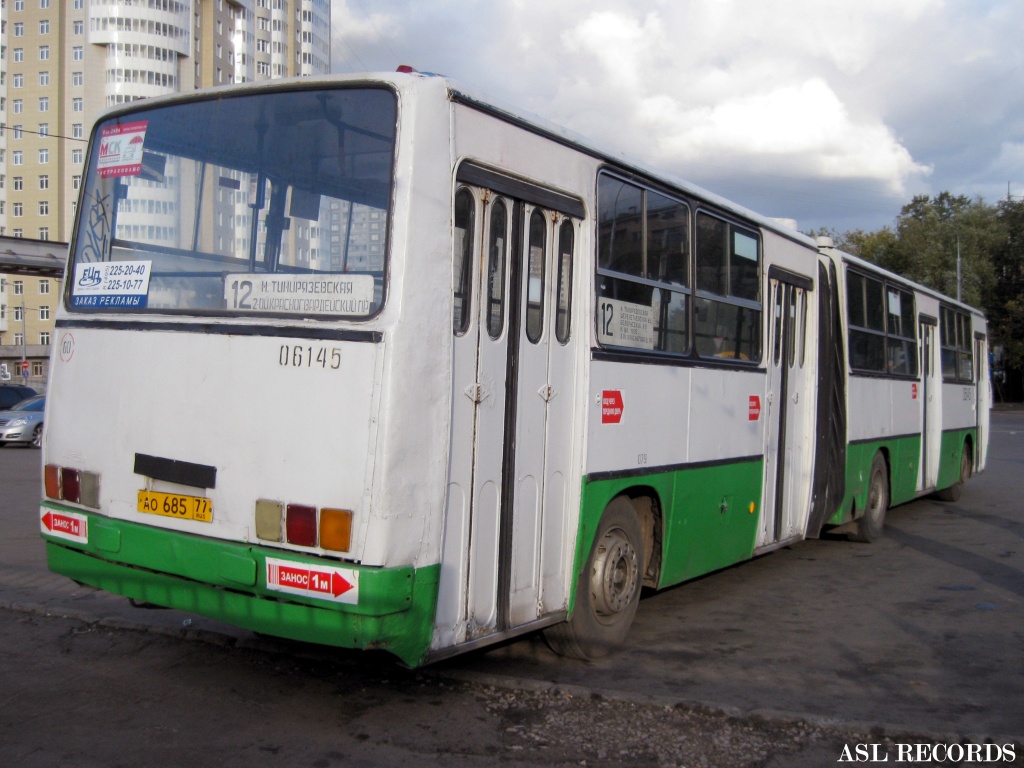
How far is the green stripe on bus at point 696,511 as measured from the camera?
6.39 meters

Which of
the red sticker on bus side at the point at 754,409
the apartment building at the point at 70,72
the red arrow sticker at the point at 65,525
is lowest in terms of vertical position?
the red arrow sticker at the point at 65,525

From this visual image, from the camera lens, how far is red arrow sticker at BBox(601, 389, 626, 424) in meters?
6.40

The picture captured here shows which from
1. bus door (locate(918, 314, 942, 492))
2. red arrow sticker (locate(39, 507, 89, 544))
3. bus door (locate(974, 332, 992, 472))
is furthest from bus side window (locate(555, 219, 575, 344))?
bus door (locate(974, 332, 992, 472))

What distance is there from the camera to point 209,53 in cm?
9112

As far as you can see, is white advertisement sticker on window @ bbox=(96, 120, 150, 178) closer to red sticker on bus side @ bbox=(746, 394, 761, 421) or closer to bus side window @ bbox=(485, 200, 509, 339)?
bus side window @ bbox=(485, 200, 509, 339)

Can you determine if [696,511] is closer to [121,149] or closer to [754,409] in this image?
[754,409]

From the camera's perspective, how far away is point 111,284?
579cm

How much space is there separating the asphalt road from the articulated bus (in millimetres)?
461

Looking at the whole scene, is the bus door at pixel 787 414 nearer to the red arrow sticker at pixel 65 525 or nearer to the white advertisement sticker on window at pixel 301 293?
the white advertisement sticker on window at pixel 301 293

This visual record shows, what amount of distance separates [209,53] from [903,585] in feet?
303

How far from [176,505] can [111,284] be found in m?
1.37

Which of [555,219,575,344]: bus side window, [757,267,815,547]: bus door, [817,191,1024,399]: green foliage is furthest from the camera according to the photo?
[817,191,1024,399]: green foliage

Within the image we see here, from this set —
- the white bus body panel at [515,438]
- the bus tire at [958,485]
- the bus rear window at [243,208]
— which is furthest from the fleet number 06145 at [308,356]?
the bus tire at [958,485]

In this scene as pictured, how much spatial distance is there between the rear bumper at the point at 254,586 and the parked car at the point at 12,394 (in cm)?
2493
